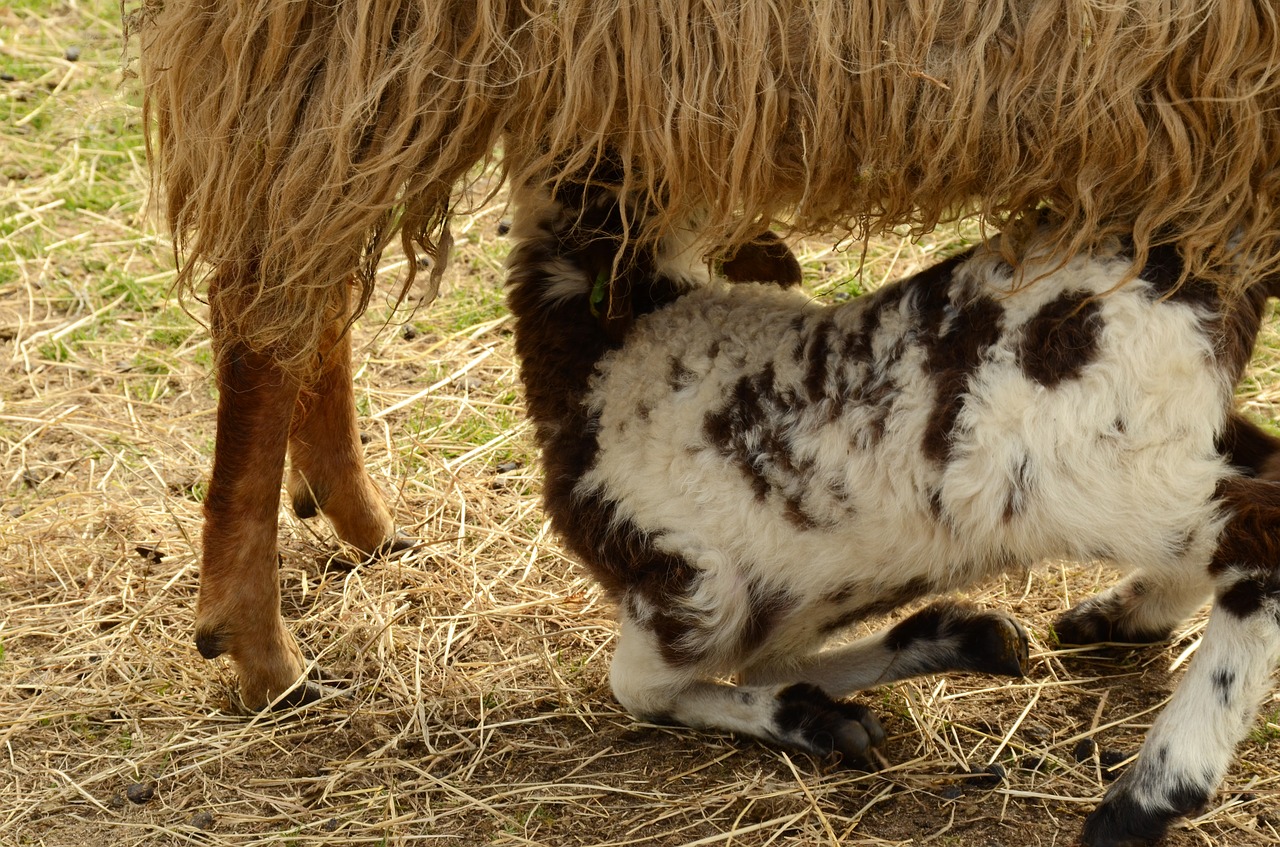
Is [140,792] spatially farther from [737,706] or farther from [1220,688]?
[1220,688]

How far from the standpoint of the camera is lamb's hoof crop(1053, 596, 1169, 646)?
11.2ft

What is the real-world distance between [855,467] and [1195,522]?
64cm

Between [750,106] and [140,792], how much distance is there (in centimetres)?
194

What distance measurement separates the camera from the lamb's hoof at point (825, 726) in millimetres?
2980

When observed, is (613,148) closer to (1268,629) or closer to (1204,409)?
(1204,409)

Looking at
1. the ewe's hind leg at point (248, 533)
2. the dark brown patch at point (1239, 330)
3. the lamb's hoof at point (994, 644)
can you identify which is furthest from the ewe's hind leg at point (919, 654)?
the ewe's hind leg at point (248, 533)

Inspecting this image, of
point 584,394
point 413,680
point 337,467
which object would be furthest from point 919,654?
point 337,467

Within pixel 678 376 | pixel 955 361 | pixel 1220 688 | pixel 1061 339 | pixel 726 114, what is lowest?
pixel 1220 688

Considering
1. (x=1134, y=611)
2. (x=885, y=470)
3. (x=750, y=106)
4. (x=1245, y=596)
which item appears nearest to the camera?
(x=750, y=106)

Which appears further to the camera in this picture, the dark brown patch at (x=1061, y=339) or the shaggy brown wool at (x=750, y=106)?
the dark brown patch at (x=1061, y=339)

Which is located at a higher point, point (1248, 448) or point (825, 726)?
point (1248, 448)

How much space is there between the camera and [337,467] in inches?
151

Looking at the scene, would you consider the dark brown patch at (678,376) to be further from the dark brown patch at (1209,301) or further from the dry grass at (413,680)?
the dark brown patch at (1209,301)

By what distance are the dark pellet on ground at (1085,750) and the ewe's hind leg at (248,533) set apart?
1.77 metres
